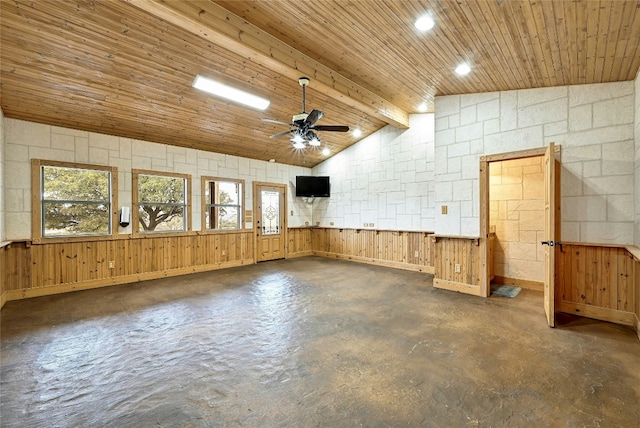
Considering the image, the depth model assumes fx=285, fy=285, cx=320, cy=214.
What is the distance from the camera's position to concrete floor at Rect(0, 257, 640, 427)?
6.16 feet

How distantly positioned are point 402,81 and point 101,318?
5.37 meters

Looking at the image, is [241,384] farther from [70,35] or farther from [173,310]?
[70,35]

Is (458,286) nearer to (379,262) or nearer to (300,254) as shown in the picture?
(379,262)

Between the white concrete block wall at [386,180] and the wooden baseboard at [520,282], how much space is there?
1.62 meters

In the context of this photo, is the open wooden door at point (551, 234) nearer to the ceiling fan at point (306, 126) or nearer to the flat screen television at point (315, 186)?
the ceiling fan at point (306, 126)

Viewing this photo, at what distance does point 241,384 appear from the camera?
2205mm

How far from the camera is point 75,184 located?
5098 millimetres

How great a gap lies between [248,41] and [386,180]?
182 inches

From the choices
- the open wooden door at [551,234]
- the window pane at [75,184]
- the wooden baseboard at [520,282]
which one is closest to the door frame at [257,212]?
the window pane at [75,184]

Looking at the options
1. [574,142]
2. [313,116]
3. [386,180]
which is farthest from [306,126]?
[574,142]

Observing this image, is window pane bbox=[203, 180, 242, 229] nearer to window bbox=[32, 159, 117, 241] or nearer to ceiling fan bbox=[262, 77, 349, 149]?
Result: window bbox=[32, 159, 117, 241]

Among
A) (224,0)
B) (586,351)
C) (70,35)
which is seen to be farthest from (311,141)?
(586,351)

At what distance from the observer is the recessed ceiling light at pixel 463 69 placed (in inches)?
144

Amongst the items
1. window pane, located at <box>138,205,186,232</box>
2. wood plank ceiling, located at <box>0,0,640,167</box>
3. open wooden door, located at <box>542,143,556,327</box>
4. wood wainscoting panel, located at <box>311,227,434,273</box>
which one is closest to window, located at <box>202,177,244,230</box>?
window pane, located at <box>138,205,186,232</box>
